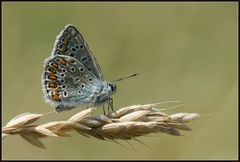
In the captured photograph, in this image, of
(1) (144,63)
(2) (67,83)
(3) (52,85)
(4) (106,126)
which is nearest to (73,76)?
(2) (67,83)

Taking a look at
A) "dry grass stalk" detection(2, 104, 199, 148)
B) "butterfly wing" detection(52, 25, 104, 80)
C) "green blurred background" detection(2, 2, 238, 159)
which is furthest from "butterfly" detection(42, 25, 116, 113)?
"green blurred background" detection(2, 2, 238, 159)

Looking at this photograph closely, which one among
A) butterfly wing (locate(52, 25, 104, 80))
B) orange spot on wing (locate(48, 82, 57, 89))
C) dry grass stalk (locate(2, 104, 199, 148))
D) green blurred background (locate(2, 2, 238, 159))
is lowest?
green blurred background (locate(2, 2, 238, 159))

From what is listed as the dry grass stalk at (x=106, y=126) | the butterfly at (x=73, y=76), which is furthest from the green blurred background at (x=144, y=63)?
the dry grass stalk at (x=106, y=126)

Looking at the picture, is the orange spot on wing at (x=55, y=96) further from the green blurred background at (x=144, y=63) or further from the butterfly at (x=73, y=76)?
the green blurred background at (x=144, y=63)

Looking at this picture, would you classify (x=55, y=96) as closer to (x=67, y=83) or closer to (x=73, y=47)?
(x=67, y=83)

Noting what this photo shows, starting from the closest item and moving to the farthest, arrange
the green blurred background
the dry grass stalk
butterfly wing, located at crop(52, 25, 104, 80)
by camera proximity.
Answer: the dry grass stalk → butterfly wing, located at crop(52, 25, 104, 80) → the green blurred background

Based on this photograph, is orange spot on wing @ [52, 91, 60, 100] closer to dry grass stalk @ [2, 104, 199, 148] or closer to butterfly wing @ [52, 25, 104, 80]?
butterfly wing @ [52, 25, 104, 80]

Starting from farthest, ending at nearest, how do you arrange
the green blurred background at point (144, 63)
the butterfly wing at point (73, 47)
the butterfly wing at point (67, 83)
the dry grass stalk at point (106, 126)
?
1. the green blurred background at point (144, 63)
2. the butterfly wing at point (73, 47)
3. the butterfly wing at point (67, 83)
4. the dry grass stalk at point (106, 126)
